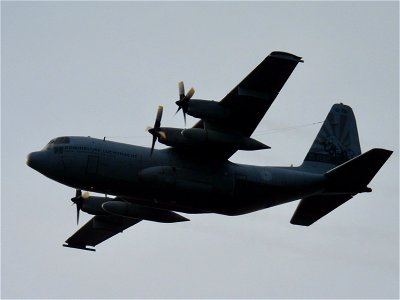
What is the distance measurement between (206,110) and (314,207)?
8312 mm

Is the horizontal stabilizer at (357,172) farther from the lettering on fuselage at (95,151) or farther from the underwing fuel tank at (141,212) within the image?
the lettering on fuselage at (95,151)

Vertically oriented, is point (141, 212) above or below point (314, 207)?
below

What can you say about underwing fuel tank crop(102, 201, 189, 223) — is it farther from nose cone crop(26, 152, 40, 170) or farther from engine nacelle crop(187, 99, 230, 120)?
engine nacelle crop(187, 99, 230, 120)

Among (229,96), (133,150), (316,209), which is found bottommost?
(316,209)

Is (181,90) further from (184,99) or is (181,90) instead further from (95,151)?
→ (95,151)

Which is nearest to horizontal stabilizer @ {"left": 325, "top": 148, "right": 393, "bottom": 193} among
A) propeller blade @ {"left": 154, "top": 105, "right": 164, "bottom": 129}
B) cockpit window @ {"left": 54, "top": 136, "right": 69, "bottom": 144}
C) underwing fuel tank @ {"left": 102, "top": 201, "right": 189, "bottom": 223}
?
underwing fuel tank @ {"left": 102, "top": 201, "right": 189, "bottom": 223}

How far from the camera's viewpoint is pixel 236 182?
113 feet

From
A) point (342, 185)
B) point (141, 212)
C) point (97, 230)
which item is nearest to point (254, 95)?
point (342, 185)

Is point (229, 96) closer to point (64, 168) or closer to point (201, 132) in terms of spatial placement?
point (201, 132)

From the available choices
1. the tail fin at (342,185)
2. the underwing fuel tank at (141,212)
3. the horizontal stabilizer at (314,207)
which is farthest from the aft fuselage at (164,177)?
the horizontal stabilizer at (314,207)

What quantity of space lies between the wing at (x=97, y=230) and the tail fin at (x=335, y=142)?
9586 mm

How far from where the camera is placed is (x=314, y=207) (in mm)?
37281

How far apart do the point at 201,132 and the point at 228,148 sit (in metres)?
1.67

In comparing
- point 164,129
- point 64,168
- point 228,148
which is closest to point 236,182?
point 228,148
